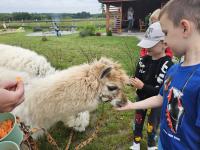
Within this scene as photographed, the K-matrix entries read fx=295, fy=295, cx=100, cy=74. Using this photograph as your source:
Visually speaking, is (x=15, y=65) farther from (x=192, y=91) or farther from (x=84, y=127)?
(x=192, y=91)

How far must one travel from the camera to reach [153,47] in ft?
10.8

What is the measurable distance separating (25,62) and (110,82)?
151 centimetres

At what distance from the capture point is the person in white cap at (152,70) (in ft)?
10.7

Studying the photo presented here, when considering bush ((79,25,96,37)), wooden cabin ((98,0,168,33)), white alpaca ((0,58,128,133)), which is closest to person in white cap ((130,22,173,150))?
white alpaca ((0,58,128,133))

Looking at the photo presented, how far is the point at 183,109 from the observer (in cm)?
177

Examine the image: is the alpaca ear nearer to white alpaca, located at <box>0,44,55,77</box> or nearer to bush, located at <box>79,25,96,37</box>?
white alpaca, located at <box>0,44,55,77</box>

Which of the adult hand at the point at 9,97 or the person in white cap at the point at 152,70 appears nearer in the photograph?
the adult hand at the point at 9,97

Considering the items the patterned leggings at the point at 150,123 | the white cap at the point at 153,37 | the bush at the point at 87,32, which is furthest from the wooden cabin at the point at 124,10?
the white cap at the point at 153,37

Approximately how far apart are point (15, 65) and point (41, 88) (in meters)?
1.16

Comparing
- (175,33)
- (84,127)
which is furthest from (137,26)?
(175,33)

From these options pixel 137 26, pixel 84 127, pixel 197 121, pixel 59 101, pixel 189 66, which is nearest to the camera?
pixel 197 121

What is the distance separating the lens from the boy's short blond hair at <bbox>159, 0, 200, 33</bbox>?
1.68m

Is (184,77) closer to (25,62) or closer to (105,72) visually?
(105,72)

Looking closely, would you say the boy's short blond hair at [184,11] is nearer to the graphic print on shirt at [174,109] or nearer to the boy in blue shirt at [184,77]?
the boy in blue shirt at [184,77]
